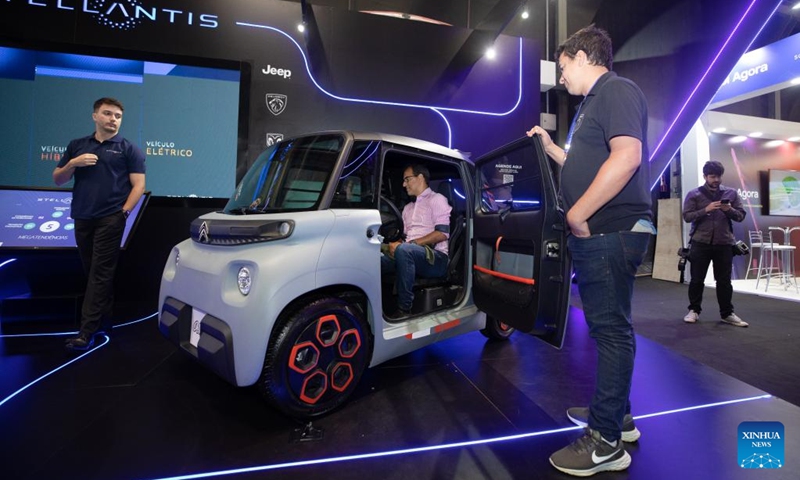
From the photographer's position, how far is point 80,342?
2.49 m

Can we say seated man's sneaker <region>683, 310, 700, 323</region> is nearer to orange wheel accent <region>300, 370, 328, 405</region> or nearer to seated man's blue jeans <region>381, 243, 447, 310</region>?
seated man's blue jeans <region>381, 243, 447, 310</region>

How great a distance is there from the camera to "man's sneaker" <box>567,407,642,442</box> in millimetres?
1620

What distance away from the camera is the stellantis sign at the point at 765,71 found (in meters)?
5.77

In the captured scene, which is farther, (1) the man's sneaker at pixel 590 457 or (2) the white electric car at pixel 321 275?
(2) the white electric car at pixel 321 275

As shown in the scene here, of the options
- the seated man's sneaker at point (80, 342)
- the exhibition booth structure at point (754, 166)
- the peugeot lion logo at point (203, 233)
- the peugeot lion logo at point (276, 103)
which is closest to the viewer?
the peugeot lion logo at point (203, 233)

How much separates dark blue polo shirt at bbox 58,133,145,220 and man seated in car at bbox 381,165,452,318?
7.10 feet

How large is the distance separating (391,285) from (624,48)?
292 inches

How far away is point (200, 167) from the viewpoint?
3.91 m

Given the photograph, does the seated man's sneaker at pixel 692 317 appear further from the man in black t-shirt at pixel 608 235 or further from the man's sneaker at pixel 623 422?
the man in black t-shirt at pixel 608 235

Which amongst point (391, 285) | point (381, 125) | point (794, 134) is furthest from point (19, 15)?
point (794, 134)

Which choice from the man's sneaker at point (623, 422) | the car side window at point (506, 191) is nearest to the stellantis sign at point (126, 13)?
the car side window at point (506, 191)

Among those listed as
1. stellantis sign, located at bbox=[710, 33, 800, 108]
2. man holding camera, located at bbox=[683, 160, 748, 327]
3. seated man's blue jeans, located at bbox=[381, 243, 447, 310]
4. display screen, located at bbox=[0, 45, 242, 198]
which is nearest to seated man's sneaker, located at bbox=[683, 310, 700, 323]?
man holding camera, located at bbox=[683, 160, 748, 327]

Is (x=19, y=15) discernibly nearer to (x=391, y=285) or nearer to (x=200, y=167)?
(x=200, y=167)

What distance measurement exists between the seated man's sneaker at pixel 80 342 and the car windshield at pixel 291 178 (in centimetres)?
164
